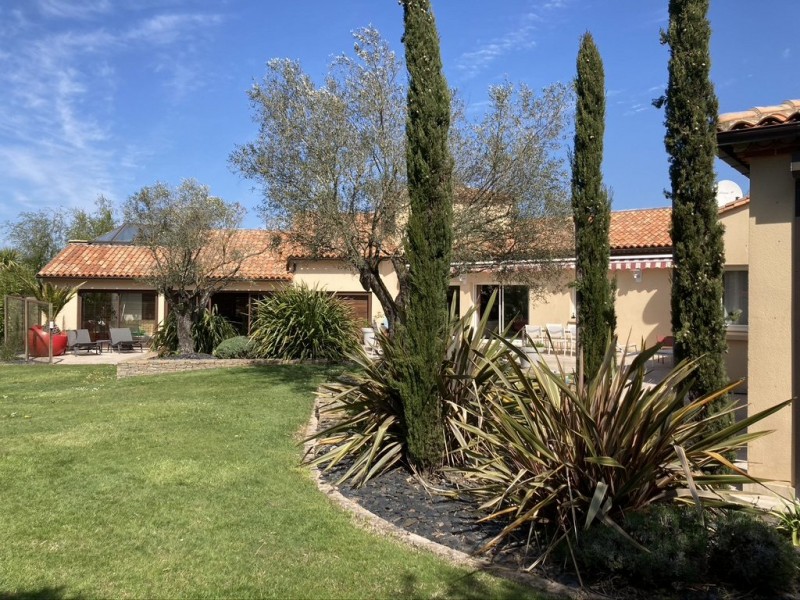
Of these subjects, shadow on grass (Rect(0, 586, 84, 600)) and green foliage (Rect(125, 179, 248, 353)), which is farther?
green foliage (Rect(125, 179, 248, 353))

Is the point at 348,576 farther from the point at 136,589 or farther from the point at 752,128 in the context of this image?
the point at 752,128

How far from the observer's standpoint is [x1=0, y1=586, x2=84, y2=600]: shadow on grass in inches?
176

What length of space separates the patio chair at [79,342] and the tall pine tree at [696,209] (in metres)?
24.7

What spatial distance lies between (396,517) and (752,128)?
567 centimetres

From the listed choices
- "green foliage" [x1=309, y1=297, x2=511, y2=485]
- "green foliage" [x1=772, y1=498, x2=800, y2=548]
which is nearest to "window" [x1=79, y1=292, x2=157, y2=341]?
"green foliage" [x1=309, y1=297, x2=511, y2=485]

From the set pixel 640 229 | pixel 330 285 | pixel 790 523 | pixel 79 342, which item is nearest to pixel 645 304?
pixel 640 229

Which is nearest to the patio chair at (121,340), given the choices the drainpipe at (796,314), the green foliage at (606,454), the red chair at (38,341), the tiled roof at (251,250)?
the tiled roof at (251,250)

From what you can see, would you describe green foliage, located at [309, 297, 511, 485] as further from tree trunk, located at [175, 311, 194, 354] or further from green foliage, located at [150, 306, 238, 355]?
green foliage, located at [150, 306, 238, 355]

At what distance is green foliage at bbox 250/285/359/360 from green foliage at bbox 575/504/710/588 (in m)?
14.7

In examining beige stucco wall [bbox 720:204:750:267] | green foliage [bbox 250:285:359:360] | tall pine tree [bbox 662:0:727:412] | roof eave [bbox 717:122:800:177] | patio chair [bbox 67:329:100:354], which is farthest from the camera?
patio chair [bbox 67:329:100:354]

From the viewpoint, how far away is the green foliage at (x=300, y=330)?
19.8 meters

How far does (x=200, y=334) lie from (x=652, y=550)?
66.4ft

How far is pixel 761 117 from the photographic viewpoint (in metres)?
7.01

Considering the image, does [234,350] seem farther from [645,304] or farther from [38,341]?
[645,304]
